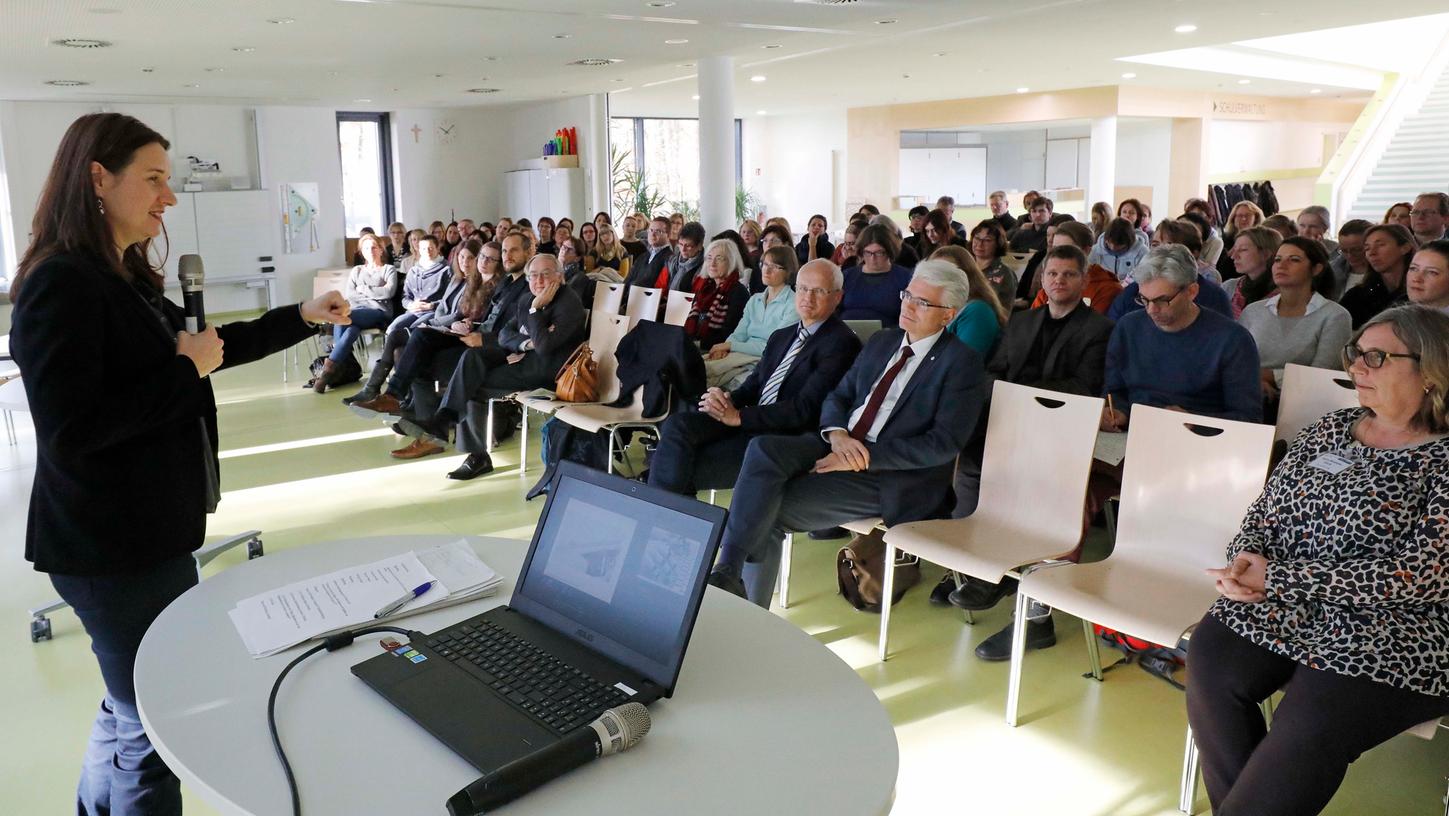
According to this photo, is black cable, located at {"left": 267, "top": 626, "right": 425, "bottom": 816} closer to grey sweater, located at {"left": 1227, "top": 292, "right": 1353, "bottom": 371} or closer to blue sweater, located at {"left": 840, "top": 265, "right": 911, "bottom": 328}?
grey sweater, located at {"left": 1227, "top": 292, "right": 1353, "bottom": 371}

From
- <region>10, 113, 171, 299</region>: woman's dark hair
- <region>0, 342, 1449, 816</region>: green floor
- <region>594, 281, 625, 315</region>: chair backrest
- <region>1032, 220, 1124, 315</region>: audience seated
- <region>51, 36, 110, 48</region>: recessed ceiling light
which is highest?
<region>51, 36, 110, 48</region>: recessed ceiling light

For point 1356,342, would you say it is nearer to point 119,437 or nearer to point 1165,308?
point 1165,308

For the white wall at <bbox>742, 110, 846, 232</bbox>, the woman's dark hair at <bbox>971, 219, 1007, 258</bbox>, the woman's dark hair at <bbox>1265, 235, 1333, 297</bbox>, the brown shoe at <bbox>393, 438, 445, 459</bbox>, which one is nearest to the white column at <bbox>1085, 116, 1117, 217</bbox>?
the white wall at <bbox>742, 110, 846, 232</bbox>

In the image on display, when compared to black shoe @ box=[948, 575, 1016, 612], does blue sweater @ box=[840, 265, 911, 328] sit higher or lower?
higher

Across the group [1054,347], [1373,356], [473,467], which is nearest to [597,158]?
[473,467]

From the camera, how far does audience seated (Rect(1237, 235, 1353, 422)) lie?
4168 millimetres

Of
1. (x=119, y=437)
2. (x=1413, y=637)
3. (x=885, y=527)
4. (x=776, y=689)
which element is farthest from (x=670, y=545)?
(x=885, y=527)

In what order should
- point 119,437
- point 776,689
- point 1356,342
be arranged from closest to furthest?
1. point 776,689
2. point 119,437
3. point 1356,342

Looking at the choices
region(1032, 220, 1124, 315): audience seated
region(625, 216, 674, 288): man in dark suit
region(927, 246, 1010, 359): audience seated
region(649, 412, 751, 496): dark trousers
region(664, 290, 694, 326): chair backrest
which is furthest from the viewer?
region(625, 216, 674, 288): man in dark suit

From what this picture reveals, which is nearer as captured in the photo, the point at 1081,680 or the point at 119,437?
the point at 119,437

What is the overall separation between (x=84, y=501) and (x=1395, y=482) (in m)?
2.55

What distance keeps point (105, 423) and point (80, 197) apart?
389mm

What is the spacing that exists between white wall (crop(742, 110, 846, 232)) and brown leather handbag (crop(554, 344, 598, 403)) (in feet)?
50.4

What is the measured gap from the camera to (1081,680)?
3.24 metres
